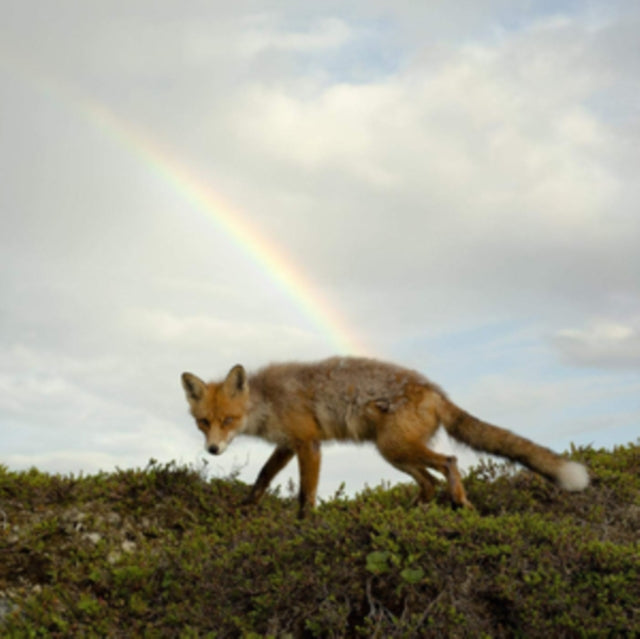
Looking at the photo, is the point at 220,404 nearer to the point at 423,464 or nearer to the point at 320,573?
the point at 423,464

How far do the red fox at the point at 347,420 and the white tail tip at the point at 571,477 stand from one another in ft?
0.04

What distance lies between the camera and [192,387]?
10172mm

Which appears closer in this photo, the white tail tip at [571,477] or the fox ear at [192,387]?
the white tail tip at [571,477]

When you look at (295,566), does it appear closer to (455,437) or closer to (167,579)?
(167,579)

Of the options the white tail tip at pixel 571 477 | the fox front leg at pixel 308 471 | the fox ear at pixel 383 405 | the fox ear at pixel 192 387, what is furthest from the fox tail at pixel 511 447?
the fox ear at pixel 192 387

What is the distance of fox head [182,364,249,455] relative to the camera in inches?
391

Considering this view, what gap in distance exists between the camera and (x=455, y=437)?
9344mm

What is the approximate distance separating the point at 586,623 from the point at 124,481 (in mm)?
5616

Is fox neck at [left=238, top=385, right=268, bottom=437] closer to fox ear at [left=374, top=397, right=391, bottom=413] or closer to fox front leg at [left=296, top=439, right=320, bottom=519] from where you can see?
fox front leg at [left=296, top=439, right=320, bottom=519]

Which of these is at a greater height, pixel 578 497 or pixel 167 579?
pixel 578 497

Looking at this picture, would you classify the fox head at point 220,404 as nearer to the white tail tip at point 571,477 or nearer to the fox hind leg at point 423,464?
the fox hind leg at point 423,464

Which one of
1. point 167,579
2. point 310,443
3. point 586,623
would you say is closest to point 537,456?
point 310,443

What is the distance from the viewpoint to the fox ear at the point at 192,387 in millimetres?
10102

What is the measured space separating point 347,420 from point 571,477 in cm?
266
